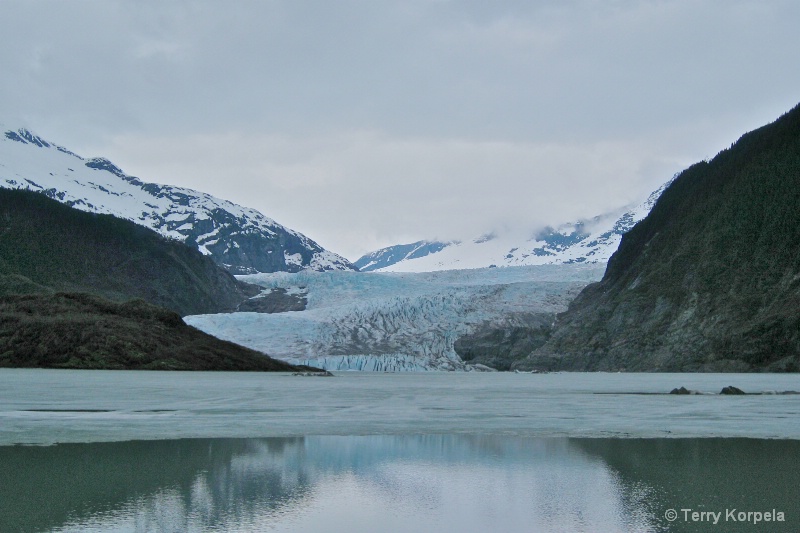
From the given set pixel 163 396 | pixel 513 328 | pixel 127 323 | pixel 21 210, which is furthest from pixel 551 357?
pixel 21 210

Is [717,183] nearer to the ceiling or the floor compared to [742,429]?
nearer to the ceiling

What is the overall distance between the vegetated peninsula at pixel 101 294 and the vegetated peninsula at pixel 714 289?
94.5 ft

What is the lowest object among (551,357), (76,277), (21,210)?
(551,357)

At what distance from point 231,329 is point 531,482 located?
66.7 meters

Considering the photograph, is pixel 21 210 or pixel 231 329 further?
pixel 21 210

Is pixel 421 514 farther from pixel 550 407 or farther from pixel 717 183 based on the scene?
Answer: pixel 717 183

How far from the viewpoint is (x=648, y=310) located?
70625 mm

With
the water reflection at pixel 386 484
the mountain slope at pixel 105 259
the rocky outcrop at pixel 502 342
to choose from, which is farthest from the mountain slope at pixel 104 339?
the mountain slope at pixel 105 259

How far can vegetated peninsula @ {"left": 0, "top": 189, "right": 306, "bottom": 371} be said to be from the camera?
54.2m

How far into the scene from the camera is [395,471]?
10.0 m

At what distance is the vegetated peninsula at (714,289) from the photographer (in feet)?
193

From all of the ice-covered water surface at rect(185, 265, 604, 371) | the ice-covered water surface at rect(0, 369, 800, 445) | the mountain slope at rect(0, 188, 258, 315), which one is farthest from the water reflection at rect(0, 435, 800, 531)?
the mountain slope at rect(0, 188, 258, 315)

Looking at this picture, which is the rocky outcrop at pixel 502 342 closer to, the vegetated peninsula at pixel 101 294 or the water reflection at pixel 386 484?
the vegetated peninsula at pixel 101 294

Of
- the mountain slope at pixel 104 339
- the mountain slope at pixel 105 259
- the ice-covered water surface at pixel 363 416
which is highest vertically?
the mountain slope at pixel 105 259
